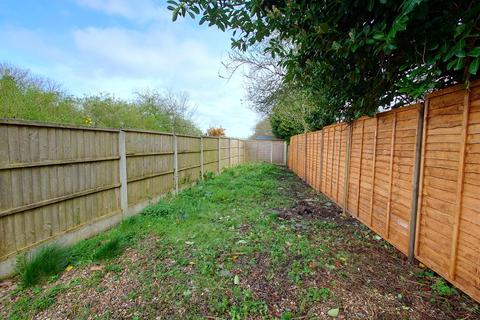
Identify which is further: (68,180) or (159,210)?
(159,210)

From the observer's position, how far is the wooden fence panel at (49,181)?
2.31 meters

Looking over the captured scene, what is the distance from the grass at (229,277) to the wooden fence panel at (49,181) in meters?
0.35

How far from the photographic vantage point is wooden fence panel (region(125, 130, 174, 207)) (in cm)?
441

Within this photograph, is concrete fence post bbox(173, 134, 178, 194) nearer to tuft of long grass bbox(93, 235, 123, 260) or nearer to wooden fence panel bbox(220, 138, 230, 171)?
tuft of long grass bbox(93, 235, 123, 260)

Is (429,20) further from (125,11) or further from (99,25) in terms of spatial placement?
(99,25)

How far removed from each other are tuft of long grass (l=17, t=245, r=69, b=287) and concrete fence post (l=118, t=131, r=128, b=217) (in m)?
1.45

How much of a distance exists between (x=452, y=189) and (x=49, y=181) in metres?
4.24

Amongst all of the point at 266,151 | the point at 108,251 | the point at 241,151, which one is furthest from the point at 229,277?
the point at 266,151

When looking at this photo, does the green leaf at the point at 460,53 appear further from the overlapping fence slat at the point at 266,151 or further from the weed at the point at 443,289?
the overlapping fence slat at the point at 266,151

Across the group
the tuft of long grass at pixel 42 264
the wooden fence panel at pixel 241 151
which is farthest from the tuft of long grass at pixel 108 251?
the wooden fence panel at pixel 241 151

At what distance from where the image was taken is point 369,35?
6.51 feet

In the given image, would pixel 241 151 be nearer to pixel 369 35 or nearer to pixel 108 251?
pixel 108 251

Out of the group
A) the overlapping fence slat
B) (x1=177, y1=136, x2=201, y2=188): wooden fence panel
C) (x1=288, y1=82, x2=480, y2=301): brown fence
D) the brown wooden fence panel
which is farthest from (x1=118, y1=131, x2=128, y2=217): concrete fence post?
the overlapping fence slat

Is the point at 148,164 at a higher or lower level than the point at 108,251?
higher
